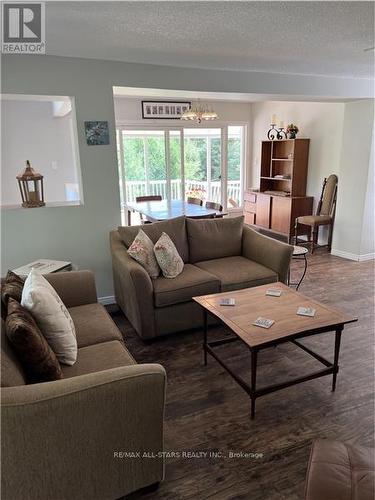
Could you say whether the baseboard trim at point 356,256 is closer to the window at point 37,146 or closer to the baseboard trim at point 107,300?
the baseboard trim at point 107,300

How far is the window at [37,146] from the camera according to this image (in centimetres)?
609

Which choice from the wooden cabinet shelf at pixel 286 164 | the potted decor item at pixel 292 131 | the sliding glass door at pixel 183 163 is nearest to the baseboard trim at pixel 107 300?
the sliding glass door at pixel 183 163

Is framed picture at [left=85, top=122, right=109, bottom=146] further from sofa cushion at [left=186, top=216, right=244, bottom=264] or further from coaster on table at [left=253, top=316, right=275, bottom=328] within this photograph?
coaster on table at [left=253, top=316, right=275, bottom=328]

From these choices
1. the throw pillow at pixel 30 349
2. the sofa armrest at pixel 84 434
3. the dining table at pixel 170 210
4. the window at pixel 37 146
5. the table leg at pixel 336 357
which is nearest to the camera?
the sofa armrest at pixel 84 434

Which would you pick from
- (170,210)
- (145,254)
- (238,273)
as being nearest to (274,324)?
(238,273)

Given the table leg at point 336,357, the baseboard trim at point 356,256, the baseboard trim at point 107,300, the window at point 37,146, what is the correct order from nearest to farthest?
the table leg at point 336,357, the baseboard trim at point 107,300, the baseboard trim at point 356,256, the window at point 37,146

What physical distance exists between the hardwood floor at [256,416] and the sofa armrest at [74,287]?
2.03 feet

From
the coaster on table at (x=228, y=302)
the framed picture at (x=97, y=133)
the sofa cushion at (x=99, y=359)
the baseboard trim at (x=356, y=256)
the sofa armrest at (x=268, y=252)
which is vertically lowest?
the baseboard trim at (x=356, y=256)

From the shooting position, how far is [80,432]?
53.6 inches

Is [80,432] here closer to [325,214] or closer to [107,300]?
[107,300]

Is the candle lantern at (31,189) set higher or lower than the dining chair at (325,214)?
higher

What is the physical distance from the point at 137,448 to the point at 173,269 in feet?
5.65

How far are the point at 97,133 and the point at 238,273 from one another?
1.88m

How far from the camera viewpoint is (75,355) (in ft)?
6.10
